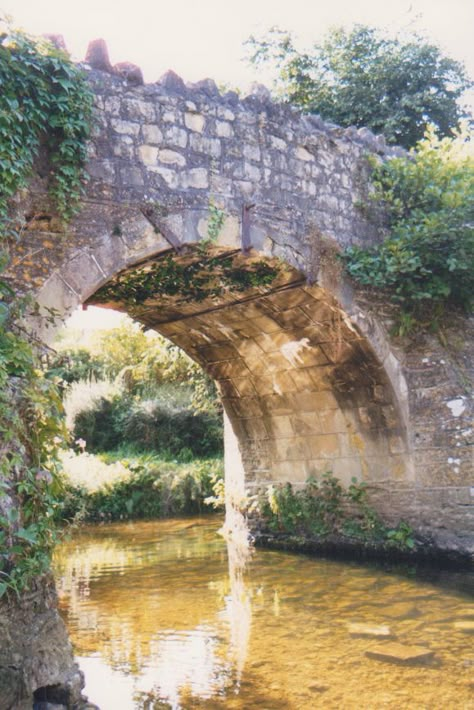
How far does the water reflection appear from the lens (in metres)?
3.90

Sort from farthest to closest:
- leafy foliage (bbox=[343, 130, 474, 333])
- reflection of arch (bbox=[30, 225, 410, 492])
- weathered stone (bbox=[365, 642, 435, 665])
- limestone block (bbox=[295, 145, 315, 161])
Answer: reflection of arch (bbox=[30, 225, 410, 492]) < leafy foliage (bbox=[343, 130, 474, 333]) < limestone block (bbox=[295, 145, 315, 161]) < weathered stone (bbox=[365, 642, 435, 665])

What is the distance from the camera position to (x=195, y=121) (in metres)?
5.88

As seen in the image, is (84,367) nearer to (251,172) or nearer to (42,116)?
(251,172)

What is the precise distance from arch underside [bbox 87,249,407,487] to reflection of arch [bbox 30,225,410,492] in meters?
0.01

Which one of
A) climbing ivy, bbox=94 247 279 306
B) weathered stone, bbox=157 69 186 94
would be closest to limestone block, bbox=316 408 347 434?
climbing ivy, bbox=94 247 279 306

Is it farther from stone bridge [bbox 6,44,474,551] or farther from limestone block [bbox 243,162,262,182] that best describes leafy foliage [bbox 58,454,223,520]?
limestone block [bbox 243,162,262,182]

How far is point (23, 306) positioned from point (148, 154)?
1.96m

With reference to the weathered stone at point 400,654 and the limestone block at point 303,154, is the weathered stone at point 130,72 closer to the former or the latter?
the limestone block at point 303,154

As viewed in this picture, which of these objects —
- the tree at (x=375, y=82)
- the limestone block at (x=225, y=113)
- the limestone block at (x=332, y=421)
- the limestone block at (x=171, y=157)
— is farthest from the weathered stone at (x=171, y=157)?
the tree at (x=375, y=82)

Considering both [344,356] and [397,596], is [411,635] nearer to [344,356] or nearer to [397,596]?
[397,596]

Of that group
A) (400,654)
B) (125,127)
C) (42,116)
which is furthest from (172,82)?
(400,654)

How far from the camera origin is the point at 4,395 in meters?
3.61

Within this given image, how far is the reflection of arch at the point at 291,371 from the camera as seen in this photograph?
7172 mm

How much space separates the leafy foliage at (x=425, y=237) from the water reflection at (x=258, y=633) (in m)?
2.77
